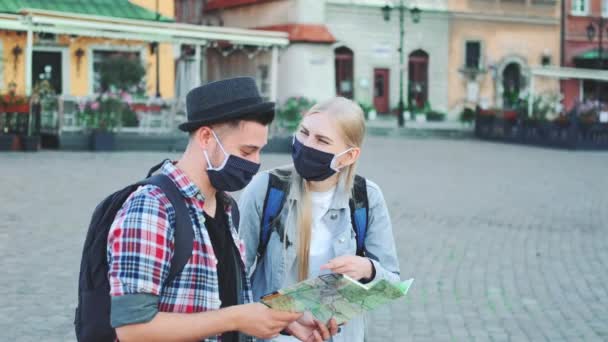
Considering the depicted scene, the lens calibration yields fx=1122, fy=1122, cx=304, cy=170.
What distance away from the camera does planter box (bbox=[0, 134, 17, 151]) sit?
77.5 feet

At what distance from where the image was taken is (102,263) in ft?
9.71

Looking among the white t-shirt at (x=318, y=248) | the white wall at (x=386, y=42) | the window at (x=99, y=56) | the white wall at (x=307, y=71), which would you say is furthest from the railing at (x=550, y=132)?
the white t-shirt at (x=318, y=248)

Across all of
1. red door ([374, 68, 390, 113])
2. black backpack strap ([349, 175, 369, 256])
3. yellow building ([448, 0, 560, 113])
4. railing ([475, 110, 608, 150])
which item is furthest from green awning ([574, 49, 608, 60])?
black backpack strap ([349, 175, 369, 256])

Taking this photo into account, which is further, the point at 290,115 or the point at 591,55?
the point at 591,55

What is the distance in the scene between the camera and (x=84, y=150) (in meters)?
25.5

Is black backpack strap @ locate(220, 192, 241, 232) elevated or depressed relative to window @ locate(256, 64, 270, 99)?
depressed

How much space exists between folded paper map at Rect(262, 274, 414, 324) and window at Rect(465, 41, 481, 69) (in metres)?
47.5

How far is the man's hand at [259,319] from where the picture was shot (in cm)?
302

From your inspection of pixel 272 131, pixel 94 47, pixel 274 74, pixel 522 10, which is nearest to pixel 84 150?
pixel 272 131

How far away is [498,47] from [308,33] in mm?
11150

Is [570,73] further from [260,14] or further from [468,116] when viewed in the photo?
[260,14]

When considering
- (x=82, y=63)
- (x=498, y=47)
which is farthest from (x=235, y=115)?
(x=498, y=47)

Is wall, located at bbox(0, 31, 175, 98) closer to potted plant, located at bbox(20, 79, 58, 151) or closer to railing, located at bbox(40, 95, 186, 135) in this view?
railing, located at bbox(40, 95, 186, 135)

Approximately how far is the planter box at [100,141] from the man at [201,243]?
888 inches
